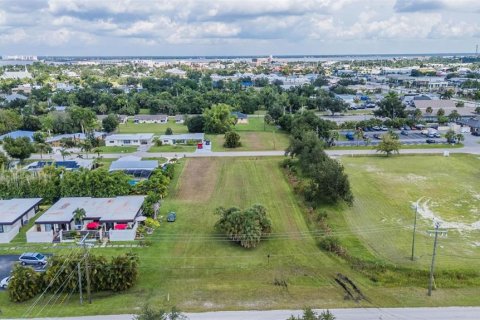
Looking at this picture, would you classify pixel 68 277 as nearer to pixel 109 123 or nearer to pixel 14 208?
pixel 14 208

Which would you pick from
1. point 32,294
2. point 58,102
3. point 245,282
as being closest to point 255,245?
point 245,282

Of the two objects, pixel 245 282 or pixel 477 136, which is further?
pixel 477 136

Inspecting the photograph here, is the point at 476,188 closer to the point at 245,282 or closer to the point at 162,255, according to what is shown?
the point at 245,282

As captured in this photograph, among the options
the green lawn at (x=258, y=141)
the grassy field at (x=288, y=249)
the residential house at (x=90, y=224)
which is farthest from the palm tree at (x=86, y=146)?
the residential house at (x=90, y=224)

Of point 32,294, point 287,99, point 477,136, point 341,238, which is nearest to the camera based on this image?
point 32,294

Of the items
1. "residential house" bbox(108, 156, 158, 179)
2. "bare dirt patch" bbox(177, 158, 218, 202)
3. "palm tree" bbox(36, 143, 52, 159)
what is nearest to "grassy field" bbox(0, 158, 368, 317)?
"bare dirt patch" bbox(177, 158, 218, 202)

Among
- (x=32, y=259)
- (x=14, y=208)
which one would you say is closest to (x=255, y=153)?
(x=14, y=208)

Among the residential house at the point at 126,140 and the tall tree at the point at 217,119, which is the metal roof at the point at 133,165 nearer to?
the residential house at the point at 126,140
